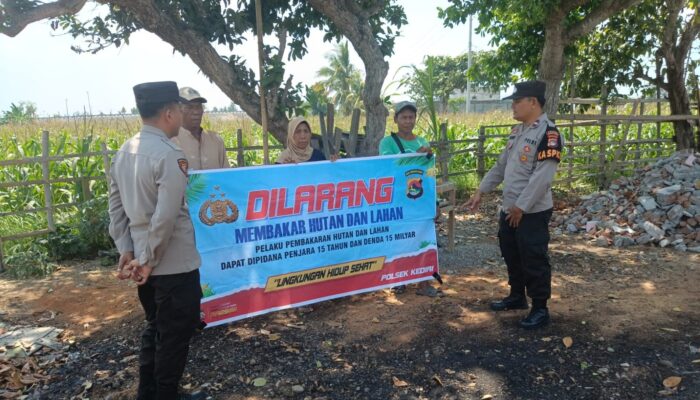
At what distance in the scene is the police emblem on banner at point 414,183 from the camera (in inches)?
185

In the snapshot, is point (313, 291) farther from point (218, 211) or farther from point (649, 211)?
point (649, 211)

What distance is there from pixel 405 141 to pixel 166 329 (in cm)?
298

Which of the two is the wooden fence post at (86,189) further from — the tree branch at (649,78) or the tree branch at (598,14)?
the tree branch at (649,78)

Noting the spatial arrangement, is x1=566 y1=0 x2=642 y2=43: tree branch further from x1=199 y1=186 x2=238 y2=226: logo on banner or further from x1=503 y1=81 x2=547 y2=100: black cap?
x1=199 y1=186 x2=238 y2=226: logo on banner

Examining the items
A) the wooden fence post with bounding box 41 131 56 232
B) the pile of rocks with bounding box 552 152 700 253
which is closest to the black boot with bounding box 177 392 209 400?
the wooden fence post with bounding box 41 131 56 232

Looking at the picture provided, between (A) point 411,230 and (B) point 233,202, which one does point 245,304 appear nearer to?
(B) point 233,202

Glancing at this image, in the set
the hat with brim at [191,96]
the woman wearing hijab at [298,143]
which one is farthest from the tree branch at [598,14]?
the hat with brim at [191,96]

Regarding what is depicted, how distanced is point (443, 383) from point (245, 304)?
173cm

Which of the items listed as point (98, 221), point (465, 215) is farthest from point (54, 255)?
point (465, 215)

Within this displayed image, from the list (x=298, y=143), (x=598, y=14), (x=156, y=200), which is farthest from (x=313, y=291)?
(x=598, y=14)

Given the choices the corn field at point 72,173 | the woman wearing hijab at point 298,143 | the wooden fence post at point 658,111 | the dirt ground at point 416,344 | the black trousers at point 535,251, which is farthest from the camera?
the wooden fence post at point 658,111

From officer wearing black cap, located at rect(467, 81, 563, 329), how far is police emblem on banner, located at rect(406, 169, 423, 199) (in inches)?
35.6

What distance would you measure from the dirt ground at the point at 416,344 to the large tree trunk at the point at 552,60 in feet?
14.8

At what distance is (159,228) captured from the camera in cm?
249
